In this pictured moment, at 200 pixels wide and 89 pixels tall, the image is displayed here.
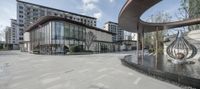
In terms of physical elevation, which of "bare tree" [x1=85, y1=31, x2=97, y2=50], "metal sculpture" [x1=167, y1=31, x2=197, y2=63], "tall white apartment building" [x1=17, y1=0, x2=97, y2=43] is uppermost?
"tall white apartment building" [x1=17, y1=0, x2=97, y2=43]

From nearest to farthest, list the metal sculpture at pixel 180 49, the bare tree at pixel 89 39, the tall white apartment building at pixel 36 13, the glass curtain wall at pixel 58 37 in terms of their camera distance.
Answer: the metal sculpture at pixel 180 49 < the glass curtain wall at pixel 58 37 < the bare tree at pixel 89 39 < the tall white apartment building at pixel 36 13

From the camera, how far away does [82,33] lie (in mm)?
44031

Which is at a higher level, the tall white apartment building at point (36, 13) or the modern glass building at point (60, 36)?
the tall white apartment building at point (36, 13)

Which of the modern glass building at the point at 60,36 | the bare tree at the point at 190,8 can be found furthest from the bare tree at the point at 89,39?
the bare tree at the point at 190,8

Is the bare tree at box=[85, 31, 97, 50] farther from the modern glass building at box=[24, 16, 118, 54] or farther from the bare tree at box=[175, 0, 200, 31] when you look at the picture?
the bare tree at box=[175, 0, 200, 31]

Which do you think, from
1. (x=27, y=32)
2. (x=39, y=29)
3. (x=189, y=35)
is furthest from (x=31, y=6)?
(x=189, y=35)

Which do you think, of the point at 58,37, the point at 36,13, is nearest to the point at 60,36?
the point at 58,37

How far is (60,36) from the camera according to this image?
36812 mm

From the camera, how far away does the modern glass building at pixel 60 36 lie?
119 feet

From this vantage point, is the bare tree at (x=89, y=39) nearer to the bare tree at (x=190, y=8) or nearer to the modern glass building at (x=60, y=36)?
the modern glass building at (x=60, y=36)

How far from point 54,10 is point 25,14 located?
51.2ft

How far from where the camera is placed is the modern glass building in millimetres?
36219

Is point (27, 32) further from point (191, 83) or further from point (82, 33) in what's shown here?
point (191, 83)

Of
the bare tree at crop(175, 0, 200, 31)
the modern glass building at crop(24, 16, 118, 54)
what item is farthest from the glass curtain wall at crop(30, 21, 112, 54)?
the bare tree at crop(175, 0, 200, 31)
